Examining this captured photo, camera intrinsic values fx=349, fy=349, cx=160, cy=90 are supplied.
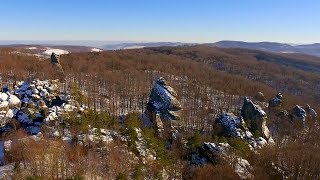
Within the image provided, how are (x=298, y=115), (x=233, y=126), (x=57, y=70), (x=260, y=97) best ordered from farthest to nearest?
1. (x=260, y=97)
2. (x=57, y=70)
3. (x=298, y=115)
4. (x=233, y=126)

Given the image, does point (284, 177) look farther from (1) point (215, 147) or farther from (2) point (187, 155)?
(2) point (187, 155)

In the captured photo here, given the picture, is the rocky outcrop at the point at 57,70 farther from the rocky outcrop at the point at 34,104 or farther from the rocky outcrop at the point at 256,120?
the rocky outcrop at the point at 256,120

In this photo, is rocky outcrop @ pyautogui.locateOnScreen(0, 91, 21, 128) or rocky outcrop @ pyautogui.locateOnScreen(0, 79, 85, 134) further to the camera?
rocky outcrop @ pyautogui.locateOnScreen(0, 91, 21, 128)

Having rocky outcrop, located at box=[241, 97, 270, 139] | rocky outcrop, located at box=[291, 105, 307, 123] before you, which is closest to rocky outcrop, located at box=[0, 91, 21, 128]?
rocky outcrop, located at box=[241, 97, 270, 139]

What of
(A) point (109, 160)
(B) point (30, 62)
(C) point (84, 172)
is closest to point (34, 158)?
(C) point (84, 172)

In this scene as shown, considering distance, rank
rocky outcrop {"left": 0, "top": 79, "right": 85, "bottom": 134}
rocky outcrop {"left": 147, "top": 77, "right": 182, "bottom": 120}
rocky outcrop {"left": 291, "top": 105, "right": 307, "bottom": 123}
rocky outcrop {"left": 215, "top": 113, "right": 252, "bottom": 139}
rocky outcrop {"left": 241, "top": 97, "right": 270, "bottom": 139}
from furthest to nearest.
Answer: rocky outcrop {"left": 291, "top": 105, "right": 307, "bottom": 123} → rocky outcrop {"left": 147, "top": 77, "right": 182, "bottom": 120} → rocky outcrop {"left": 241, "top": 97, "right": 270, "bottom": 139} → rocky outcrop {"left": 215, "top": 113, "right": 252, "bottom": 139} → rocky outcrop {"left": 0, "top": 79, "right": 85, "bottom": 134}

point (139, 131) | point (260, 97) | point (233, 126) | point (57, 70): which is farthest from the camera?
point (260, 97)

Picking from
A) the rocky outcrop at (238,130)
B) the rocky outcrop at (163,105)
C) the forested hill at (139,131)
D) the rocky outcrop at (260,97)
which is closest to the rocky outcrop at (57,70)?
the forested hill at (139,131)

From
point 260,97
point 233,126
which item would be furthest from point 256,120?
point 260,97

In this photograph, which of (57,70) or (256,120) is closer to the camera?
(256,120)

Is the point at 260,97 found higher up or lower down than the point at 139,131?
lower down

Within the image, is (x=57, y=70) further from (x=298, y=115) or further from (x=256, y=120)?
(x=298, y=115)

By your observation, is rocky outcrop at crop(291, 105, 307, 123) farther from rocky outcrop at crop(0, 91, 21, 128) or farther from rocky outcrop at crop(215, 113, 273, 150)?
rocky outcrop at crop(0, 91, 21, 128)
